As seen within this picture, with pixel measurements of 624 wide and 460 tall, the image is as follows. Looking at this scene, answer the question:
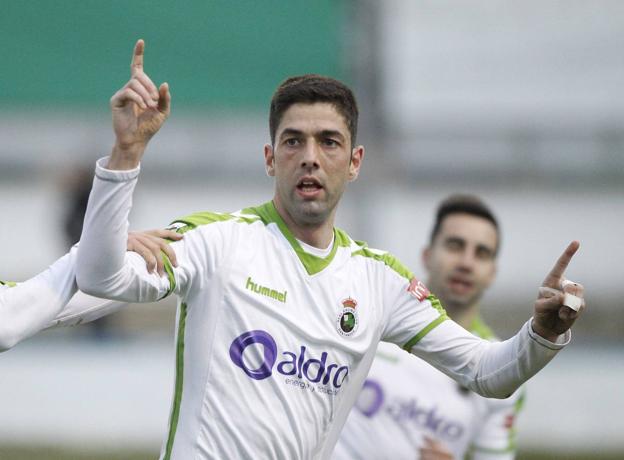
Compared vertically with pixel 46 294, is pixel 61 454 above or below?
below

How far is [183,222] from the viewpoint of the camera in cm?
421

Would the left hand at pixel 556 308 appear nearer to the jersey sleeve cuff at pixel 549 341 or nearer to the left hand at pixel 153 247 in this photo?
the jersey sleeve cuff at pixel 549 341

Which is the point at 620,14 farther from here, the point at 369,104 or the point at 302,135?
the point at 302,135

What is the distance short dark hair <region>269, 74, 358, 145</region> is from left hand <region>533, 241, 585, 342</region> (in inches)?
38.8

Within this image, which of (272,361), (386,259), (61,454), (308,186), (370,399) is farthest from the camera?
(61,454)

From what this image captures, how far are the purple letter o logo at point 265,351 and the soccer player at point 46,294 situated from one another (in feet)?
1.41

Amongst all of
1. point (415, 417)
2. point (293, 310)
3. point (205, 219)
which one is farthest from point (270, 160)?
point (415, 417)

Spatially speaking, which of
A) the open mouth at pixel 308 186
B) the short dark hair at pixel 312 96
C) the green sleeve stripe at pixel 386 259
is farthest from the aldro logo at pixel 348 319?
the short dark hair at pixel 312 96

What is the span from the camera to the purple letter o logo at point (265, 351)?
13.5 feet

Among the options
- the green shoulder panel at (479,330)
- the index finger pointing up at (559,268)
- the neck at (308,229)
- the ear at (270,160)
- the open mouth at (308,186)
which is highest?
the ear at (270,160)

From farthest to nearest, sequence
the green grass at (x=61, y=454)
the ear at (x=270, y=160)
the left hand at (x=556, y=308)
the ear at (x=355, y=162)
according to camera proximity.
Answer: the green grass at (x=61, y=454)
the ear at (x=355, y=162)
the ear at (x=270, y=160)
the left hand at (x=556, y=308)

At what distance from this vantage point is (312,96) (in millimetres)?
4418

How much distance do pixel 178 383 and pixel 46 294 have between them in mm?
626

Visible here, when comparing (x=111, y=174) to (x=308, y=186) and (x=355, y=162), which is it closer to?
(x=308, y=186)
